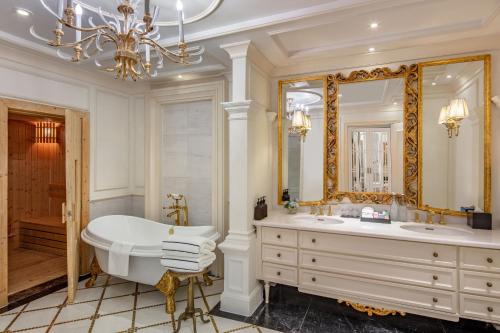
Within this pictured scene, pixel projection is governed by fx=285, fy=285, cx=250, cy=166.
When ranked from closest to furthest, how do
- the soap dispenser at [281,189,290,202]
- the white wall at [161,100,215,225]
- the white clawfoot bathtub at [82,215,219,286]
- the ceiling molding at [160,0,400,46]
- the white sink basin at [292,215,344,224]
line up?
the ceiling molding at [160,0,400,46] < the white clawfoot bathtub at [82,215,219,286] < the white sink basin at [292,215,344,224] < the soap dispenser at [281,189,290,202] < the white wall at [161,100,215,225]

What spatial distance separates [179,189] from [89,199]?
113cm

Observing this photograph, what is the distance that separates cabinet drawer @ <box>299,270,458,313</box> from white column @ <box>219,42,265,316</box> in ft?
1.77

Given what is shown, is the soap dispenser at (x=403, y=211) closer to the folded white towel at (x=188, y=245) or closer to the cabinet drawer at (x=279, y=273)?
the cabinet drawer at (x=279, y=273)

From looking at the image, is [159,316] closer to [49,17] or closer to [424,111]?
[49,17]

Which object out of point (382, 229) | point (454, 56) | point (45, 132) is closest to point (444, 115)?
point (454, 56)

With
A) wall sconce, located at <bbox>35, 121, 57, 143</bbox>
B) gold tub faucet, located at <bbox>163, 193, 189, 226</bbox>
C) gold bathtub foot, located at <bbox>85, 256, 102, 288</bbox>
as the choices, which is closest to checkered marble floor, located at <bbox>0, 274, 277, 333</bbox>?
gold bathtub foot, located at <bbox>85, 256, 102, 288</bbox>

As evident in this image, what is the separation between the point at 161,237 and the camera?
3.63 m

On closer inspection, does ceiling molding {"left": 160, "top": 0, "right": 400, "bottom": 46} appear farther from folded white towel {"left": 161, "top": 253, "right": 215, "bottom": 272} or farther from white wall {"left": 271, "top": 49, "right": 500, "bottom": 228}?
folded white towel {"left": 161, "top": 253, "right": 215, "bottom": 272}

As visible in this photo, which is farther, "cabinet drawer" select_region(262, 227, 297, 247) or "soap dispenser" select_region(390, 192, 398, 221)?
"soap dispenser" select_region(390, 192, 398, 221)

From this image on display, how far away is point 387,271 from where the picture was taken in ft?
7.88

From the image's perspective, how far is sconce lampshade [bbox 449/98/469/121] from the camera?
2.62 meters

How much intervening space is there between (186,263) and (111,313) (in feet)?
3.76

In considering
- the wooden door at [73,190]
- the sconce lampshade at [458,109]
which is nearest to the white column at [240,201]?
the wooden door at [73,190]

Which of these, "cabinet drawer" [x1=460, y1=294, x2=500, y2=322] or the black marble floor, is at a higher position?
Result: "cabinet drawer" [x1=460, y1=294, x2=500, y2=322]
